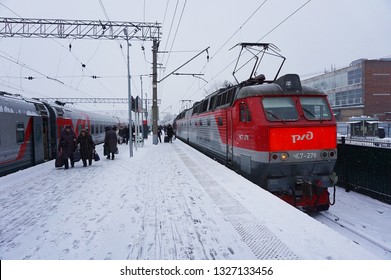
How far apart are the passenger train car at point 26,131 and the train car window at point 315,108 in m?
9.66

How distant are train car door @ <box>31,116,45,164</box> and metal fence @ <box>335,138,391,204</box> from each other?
1211 cm

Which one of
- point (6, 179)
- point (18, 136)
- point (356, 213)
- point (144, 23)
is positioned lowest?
point (356, 213)

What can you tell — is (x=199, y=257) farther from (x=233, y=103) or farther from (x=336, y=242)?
(x=233, y=103)

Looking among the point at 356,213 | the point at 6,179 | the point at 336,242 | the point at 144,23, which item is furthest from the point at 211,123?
the point at 144,23

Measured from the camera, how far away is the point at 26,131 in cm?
1124

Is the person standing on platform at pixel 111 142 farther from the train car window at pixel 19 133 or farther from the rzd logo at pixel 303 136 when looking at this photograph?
the rzd logo at pixel 303 136

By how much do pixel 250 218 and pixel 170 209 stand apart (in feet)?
5.01

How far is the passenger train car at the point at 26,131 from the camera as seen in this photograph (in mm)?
9695

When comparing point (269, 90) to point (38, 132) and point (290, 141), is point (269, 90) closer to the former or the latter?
point (290, 141)

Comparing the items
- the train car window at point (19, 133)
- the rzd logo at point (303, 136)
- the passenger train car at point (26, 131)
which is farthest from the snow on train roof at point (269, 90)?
the train car window at point (19, 133)

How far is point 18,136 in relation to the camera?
1059cm

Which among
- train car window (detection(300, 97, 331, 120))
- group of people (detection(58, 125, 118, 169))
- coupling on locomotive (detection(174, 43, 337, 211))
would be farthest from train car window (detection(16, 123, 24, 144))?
train car window (detection(300, 97, 331, 120))

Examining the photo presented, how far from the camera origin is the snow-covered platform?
339 cm

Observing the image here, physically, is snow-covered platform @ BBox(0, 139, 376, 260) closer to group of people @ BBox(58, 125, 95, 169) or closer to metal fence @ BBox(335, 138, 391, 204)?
group of people @ BBox(58, 125, 95, 169)
